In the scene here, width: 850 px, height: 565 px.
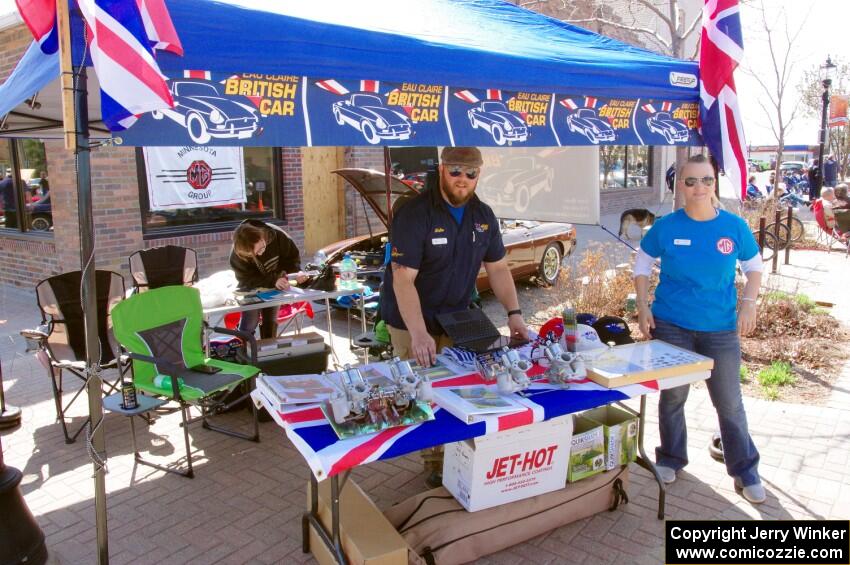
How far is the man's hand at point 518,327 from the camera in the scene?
3.76 m

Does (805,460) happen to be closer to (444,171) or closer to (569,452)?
(569,452)

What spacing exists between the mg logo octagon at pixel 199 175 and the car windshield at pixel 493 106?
6849 millimetres

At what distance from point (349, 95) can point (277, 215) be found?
7965 mm

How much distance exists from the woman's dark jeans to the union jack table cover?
39 cm

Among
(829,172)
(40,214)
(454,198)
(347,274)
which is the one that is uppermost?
(829,172)

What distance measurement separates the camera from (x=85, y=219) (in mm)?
2680

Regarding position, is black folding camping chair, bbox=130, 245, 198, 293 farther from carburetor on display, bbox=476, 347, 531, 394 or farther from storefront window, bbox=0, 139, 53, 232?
carburetor on display, bbox=476, 347, 531, 394

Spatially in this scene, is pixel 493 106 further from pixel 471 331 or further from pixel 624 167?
pixel 624 167

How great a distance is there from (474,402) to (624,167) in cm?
1801

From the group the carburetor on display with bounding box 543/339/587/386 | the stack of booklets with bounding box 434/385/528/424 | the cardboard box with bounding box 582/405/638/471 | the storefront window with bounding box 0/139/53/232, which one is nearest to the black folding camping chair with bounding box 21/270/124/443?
the stack of booklets with bounding box 434/385/528/424

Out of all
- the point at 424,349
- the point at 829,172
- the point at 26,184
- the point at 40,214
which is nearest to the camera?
the point at 424,349

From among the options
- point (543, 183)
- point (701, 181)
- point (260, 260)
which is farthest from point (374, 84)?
point (543, 183)

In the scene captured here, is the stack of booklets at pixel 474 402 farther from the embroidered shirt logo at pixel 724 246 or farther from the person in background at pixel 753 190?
the person in background at pixel 753 190

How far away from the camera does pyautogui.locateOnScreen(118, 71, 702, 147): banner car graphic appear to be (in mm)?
2525
